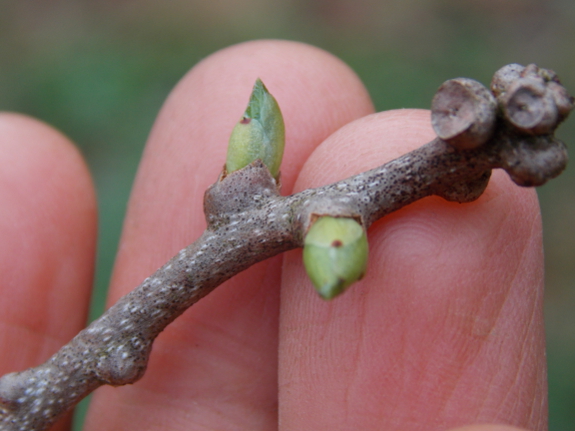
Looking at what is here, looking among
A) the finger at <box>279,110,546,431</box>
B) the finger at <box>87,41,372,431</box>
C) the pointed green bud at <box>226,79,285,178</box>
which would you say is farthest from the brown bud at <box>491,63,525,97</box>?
the finger at <box>87,41,372,431</box>

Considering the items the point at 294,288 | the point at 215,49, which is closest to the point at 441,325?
the point at 294,288

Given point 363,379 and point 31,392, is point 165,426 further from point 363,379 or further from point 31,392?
point 363,379

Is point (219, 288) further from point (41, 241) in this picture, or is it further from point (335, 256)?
point (335, 256)

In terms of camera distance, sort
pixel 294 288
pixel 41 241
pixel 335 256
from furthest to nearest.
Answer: pixel 41 241 < pixel 294 288 < pixel 335 256

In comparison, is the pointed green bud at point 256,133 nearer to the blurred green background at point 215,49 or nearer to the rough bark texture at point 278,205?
the rough bark texture at point 278,205

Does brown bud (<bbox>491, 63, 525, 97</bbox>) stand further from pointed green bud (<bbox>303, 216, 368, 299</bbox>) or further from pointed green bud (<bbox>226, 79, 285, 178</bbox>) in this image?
pointed green bud (<bbox>226, 79, 285, 178</bbox>)

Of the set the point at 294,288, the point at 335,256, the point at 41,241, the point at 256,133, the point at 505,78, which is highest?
the point at 41,241

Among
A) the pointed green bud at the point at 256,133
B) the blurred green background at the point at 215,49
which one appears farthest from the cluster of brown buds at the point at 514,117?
the blurred green background at the point at 215,49

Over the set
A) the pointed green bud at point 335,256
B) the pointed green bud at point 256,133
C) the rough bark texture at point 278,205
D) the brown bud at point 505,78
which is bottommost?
the pointed green bud at point 335,256

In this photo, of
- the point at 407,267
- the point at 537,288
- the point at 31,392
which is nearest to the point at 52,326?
the point at 31,392
